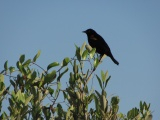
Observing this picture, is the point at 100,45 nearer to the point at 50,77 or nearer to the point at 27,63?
the point at 27,63

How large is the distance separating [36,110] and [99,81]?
2.59ft

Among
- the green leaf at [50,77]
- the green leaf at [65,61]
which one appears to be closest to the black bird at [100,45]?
the green leaf at [65,61]

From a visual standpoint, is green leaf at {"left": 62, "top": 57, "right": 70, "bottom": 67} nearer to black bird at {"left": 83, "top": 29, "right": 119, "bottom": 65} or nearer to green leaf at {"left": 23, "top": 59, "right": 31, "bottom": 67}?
green leaf at {"left": 23, "top": 59, "right": 31, "bottom": 67}

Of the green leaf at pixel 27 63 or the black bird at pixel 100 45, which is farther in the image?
the black bird at pixel 100 45

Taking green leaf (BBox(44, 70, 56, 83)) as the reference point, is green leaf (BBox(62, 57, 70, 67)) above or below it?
above

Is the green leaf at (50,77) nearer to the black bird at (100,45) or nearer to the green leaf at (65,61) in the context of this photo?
the green leaf at (65,61)

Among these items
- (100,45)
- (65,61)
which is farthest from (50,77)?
(100,45)

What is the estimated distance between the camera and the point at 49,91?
3785 millimetres

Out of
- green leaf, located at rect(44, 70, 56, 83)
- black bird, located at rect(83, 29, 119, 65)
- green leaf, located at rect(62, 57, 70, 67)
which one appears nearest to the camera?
green leaf, located at rect(44, 70, 56, 83)

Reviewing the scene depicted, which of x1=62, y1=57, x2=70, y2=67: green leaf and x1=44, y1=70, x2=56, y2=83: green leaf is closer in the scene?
x1=44, y1=70, x2=56, y2=83: green leaf

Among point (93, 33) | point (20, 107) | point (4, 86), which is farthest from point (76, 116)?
point (93, 33)

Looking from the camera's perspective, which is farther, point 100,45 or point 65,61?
point 100,45

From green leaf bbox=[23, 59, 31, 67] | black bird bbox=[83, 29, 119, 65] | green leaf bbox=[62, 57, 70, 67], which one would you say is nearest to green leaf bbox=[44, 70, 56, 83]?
green leaf bbox=[62, 57, 70, 67]

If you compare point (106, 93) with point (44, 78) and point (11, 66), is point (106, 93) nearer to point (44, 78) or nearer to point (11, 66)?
point (44, 78)
